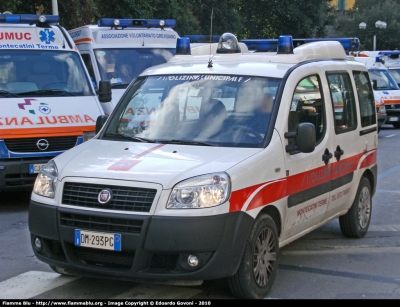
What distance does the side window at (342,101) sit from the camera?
23.3 feet

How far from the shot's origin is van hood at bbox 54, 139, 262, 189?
5211 millimetres

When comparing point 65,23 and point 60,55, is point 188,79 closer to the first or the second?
point 60,55

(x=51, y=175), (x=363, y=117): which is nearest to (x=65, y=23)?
(x=363, y=117)

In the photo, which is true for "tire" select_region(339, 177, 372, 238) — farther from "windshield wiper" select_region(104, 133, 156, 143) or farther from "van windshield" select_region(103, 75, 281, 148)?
"windshield wiper" select_region(104, 133, 156, 143)

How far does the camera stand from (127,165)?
5.40 m

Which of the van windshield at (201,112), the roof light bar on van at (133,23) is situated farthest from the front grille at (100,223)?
the roof light bar on van at (133,23)

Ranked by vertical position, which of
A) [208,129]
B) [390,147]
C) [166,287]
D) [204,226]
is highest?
[208,129]

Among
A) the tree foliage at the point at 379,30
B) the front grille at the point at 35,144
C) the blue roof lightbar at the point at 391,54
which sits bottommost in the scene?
the tree foliage at the point at 379,30

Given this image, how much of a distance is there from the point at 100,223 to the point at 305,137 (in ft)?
6.05

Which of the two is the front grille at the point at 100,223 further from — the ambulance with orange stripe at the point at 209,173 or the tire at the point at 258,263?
the tire at the point at 258,263

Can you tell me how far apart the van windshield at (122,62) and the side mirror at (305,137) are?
24.5 ft

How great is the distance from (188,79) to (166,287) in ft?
6.20

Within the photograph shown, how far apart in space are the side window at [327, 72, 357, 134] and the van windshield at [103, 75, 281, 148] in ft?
3.46

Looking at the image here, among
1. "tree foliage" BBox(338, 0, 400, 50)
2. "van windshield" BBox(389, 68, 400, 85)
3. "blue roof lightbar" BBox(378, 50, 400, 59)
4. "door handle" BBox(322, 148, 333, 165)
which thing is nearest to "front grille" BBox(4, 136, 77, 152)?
"door handle" BBox(322, 148, 333, 165)
